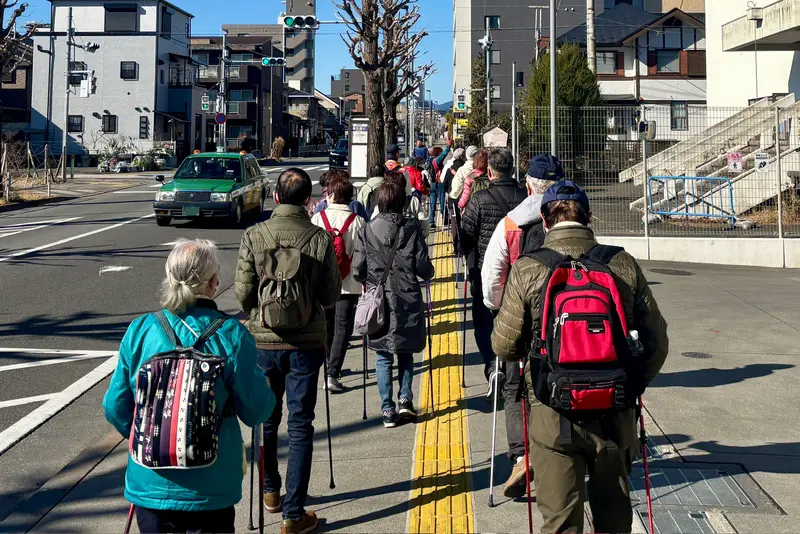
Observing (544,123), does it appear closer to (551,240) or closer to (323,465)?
A: (323,465)

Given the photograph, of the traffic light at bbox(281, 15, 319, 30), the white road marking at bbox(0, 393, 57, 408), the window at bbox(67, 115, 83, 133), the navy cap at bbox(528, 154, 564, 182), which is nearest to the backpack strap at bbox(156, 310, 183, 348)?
the navy cap at bbox(528, 154, 564, 182)

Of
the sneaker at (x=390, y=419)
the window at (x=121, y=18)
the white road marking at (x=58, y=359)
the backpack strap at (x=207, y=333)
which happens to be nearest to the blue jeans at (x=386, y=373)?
the sneaker at (x=390, y=419)

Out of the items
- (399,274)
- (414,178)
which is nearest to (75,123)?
(414,178)

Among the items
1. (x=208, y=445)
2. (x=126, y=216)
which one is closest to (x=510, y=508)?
(x=208, y=445)

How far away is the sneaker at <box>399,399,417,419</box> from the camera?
6.23 metres

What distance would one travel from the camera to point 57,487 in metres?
5.17

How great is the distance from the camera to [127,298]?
1123cm

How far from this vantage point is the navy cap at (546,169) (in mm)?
5031

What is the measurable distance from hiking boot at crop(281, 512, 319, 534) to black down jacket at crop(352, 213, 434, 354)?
1779mm

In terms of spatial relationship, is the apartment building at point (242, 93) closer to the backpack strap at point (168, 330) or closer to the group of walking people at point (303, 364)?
the group of walking people at point (303, 364)

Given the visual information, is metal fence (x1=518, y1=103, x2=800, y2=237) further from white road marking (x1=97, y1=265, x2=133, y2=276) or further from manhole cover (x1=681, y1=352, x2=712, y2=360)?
white road marking (x1=97, y1=265, x2=133, y2=276)

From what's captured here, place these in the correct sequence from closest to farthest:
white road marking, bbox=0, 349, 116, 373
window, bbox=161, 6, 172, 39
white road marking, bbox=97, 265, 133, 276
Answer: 1. white road marking, bbox=0, 349, 116, 373
2. white road marking, bbox=97, 265, 133, 276
3. window, bbox=161, 6, 172, 39

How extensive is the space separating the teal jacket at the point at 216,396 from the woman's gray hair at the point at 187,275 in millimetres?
52

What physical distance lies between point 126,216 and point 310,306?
18560mm
